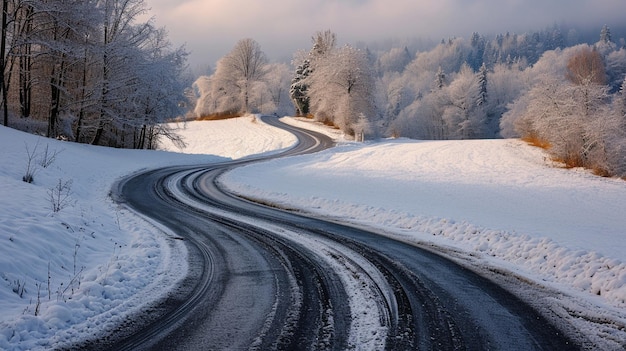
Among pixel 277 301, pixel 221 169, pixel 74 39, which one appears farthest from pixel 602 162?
pixel 74 39

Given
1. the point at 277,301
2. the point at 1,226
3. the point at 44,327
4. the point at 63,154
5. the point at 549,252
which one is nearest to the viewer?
the point at 44,327

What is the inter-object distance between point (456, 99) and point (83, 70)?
213 feet

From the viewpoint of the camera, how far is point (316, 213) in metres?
13.9

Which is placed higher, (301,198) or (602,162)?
(602,162)

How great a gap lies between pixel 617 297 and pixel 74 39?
103 ft

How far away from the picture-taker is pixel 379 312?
5.28m

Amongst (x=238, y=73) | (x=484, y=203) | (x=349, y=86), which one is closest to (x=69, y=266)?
(x=484, y=203)

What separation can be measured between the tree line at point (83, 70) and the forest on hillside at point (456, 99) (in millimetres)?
25580

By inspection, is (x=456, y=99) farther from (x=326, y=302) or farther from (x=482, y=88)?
(x=326, y=302)

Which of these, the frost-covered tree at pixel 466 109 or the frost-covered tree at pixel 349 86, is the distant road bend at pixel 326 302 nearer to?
the frost-covered tree at pixel 349 86

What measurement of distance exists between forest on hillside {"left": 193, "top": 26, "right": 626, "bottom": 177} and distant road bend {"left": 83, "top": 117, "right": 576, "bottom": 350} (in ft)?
88.8

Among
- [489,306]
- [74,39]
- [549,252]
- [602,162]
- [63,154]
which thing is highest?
[74,39]

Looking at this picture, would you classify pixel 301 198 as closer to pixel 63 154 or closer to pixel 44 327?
pixel 44 327

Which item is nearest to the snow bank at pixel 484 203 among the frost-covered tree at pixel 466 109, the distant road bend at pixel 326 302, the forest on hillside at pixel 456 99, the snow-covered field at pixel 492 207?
the snow-covered field at pixel 492 207
